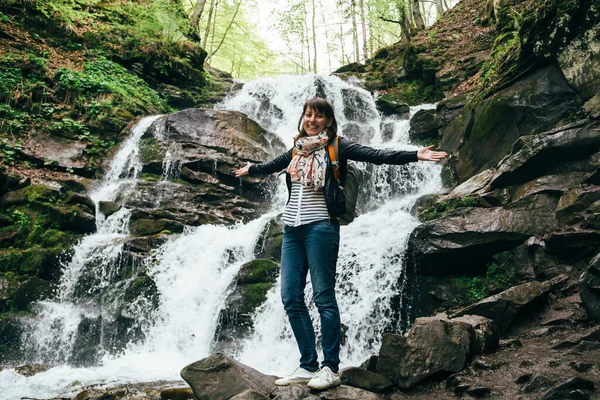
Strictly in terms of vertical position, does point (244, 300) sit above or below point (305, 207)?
below

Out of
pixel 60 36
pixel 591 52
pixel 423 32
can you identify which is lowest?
pixel 591 52

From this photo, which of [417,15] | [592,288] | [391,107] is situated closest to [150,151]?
[391,107]

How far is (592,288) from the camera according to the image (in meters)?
4.21

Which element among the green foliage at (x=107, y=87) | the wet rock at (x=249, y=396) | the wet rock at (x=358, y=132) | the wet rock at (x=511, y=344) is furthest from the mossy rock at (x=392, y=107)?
the wet rock at (x=249, y=396)

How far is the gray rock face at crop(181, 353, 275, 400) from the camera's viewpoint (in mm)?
3582

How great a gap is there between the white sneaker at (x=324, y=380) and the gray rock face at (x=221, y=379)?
48cm

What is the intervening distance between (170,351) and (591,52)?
895cm

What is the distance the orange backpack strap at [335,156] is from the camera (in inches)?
141

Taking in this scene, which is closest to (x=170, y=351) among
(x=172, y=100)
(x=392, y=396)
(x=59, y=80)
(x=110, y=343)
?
(x=110, y=343)

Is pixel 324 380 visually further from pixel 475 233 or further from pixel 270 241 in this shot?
pixel 270 241

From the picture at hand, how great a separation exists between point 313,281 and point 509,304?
3.22 meters

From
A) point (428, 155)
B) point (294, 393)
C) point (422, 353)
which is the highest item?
point (428, 155)

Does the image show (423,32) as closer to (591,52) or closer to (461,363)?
(591,52)

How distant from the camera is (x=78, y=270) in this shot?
9352 mm
